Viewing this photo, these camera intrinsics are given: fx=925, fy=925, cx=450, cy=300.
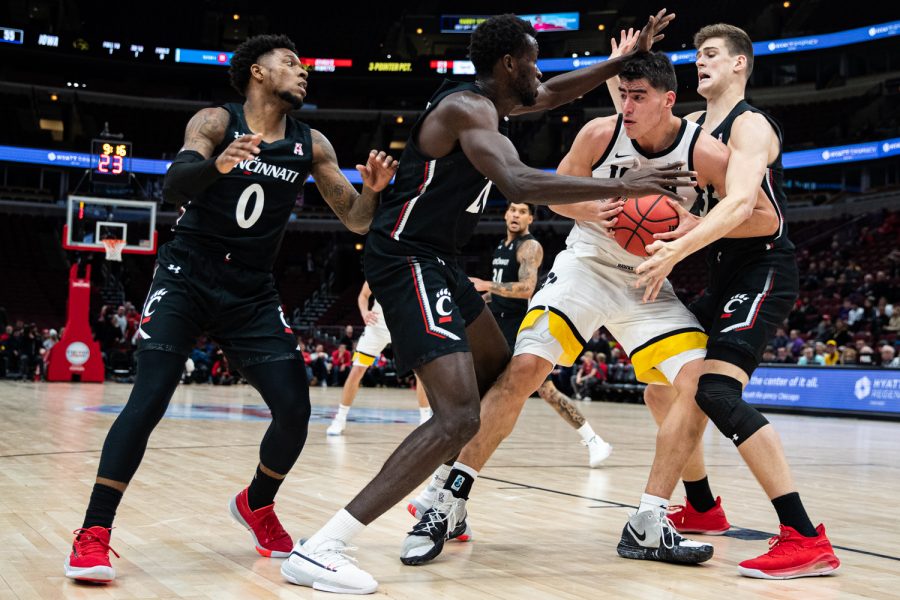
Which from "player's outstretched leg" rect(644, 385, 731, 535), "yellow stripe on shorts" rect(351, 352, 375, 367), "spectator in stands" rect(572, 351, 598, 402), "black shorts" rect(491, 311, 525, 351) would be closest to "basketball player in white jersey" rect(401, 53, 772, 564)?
"player's outstretched leg" rect(644, 385, 731, 535)

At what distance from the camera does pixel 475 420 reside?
3449 mm

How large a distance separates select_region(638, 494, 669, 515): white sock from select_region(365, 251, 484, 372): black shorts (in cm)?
112

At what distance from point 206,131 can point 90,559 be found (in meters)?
1.69

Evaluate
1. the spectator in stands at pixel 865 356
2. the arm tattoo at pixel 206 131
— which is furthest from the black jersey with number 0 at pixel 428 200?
the spectator in stands at pixel 865 356

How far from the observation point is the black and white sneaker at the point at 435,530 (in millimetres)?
3635

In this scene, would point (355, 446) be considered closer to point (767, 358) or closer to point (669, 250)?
point (669, 250)

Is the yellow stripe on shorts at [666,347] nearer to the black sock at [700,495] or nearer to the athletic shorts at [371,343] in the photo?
the black sock at [700,495]

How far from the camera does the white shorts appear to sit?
167 inches

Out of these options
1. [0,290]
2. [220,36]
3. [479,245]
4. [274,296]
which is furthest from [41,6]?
[274,296]

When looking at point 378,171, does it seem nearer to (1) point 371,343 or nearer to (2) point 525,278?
(2) point 525,278

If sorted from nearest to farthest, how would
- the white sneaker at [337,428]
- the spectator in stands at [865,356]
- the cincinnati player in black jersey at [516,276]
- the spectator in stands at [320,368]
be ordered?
the cincinnati player in black jersey at [516,276] → the white sneaker at [337,428] → the spectator in stands at [865,356] → the spectator in stands at [320,368]

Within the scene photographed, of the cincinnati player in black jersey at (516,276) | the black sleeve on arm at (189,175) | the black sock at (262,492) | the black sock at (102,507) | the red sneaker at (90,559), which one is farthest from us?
the cincinnati player in black jersey at (516,276)

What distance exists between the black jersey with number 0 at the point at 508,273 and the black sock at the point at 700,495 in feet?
13.5

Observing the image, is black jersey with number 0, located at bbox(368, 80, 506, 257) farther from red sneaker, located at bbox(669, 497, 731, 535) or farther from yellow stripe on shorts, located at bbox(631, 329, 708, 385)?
red sneaker, located at bbox(669, 497, 731, 535)
